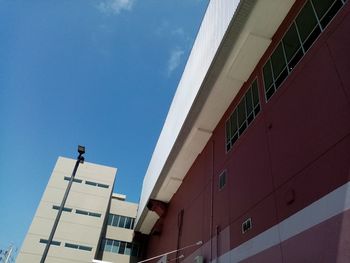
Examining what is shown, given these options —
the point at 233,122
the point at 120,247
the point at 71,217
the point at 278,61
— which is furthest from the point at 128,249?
the point at 278,61

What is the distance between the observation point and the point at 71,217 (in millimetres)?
25828

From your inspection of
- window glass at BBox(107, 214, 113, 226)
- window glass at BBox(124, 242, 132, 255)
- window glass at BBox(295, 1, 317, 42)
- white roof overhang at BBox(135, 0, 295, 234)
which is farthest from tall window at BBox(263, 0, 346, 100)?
window glass at BBox(107, 214, 113, 226)

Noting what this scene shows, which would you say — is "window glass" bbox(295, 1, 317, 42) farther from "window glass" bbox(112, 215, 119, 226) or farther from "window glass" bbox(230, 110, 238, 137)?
"window glass" bbox(112, 215, 119, 226)

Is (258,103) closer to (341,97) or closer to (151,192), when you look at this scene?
(341,97)

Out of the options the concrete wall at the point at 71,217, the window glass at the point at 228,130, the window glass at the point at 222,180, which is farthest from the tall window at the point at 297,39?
the concrete wall at the point at 71,217

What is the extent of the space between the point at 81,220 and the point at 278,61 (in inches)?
838

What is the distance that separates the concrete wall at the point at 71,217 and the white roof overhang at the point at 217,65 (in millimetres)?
10358

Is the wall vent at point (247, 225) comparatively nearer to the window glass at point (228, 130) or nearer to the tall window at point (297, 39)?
the tall window at point (297, 39)

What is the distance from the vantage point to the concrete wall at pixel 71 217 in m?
23.9

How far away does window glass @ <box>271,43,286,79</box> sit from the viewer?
9733 mm

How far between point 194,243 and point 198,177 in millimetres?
3360

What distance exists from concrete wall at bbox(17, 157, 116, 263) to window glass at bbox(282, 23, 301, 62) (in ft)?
69.0

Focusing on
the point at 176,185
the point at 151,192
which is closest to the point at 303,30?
the point at 176,185

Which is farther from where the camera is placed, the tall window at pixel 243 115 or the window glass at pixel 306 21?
the tall window at pixel 243 115
